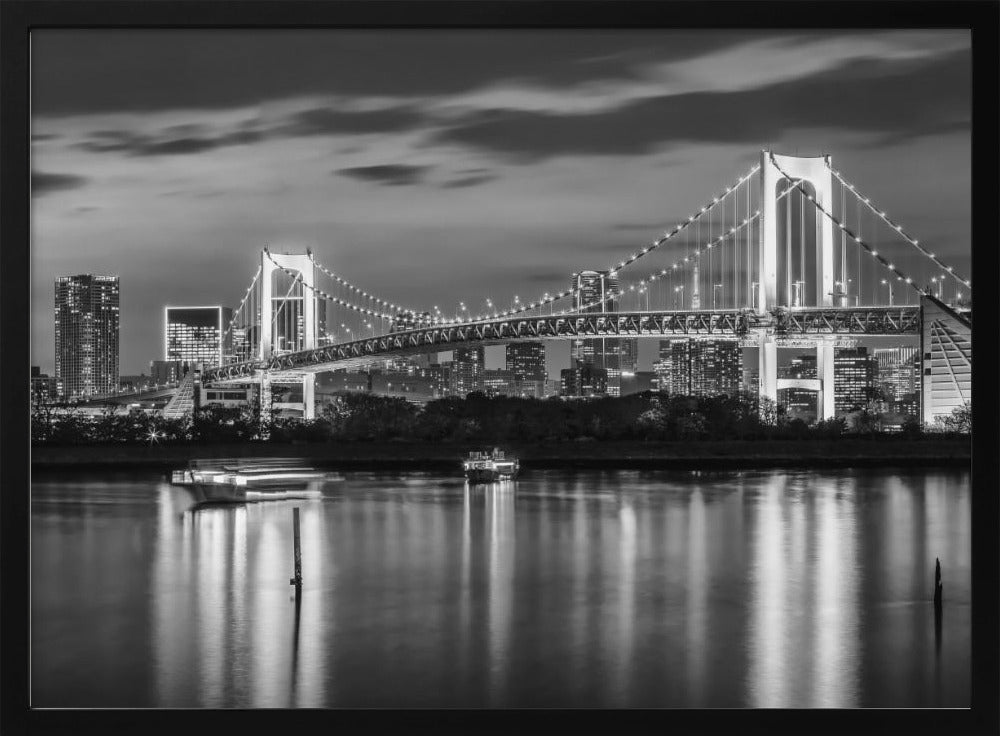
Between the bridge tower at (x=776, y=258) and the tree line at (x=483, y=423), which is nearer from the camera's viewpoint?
the bridge tower at (x=776, y=258)

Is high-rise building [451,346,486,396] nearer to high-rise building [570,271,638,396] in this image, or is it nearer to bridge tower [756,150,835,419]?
high-rise building [570,271,638,396]

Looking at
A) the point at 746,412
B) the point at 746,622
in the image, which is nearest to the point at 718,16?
the point at 746,622

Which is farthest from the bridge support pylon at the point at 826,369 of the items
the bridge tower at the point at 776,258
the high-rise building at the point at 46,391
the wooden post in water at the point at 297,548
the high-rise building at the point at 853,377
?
the wooden post in water at the point at 297,548

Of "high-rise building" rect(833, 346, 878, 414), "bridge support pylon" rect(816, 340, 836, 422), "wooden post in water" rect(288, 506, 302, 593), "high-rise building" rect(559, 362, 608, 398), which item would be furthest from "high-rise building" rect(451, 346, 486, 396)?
"wooden post in water" rect(288, 506, 302, 593)

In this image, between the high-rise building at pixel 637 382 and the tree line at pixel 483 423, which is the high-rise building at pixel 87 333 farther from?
the high-rise building at pixel 637 382

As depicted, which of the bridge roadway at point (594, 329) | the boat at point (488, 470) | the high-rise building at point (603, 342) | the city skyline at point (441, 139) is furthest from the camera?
the high-rise building at point (603, 342)

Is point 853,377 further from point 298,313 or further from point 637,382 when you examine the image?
point 298,313

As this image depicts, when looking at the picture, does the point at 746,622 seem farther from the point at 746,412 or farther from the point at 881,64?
the point at 746,412

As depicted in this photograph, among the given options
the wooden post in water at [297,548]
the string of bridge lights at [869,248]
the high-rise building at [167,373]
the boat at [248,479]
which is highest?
the string of bridge lights at [869,248]
